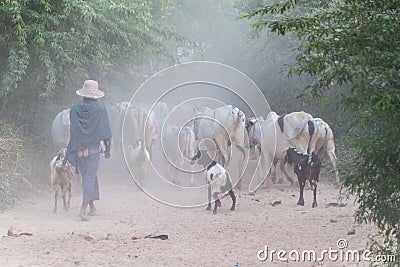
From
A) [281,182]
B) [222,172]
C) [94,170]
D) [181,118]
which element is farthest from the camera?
[181,118]

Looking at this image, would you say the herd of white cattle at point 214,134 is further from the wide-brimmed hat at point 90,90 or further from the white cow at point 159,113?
the wide-brimmed hat at point 90,90

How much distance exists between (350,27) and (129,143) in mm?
10419

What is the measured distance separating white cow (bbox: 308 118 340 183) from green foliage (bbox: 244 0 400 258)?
7.03 meters

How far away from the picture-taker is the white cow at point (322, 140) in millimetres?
12586

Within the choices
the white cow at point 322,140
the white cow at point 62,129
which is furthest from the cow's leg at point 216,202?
the white cow at point 62,129

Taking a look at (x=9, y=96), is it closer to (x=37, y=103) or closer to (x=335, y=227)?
(x=37, y=103)

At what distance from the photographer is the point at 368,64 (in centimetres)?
475

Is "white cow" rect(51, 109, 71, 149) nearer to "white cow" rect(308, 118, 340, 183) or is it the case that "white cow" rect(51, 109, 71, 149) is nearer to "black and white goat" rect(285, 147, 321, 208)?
"black and white goat" rect(285, 147, 321, 208)

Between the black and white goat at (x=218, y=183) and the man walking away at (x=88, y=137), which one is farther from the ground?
the man walking away at (x=88, y=137)

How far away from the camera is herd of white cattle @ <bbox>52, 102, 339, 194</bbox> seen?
12.7 m

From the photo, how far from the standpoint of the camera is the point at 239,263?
6992mm

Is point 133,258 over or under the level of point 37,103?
under

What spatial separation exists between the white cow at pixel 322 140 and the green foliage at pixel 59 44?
14.8ft

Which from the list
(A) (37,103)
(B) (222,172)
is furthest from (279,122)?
(A) (37,103)
